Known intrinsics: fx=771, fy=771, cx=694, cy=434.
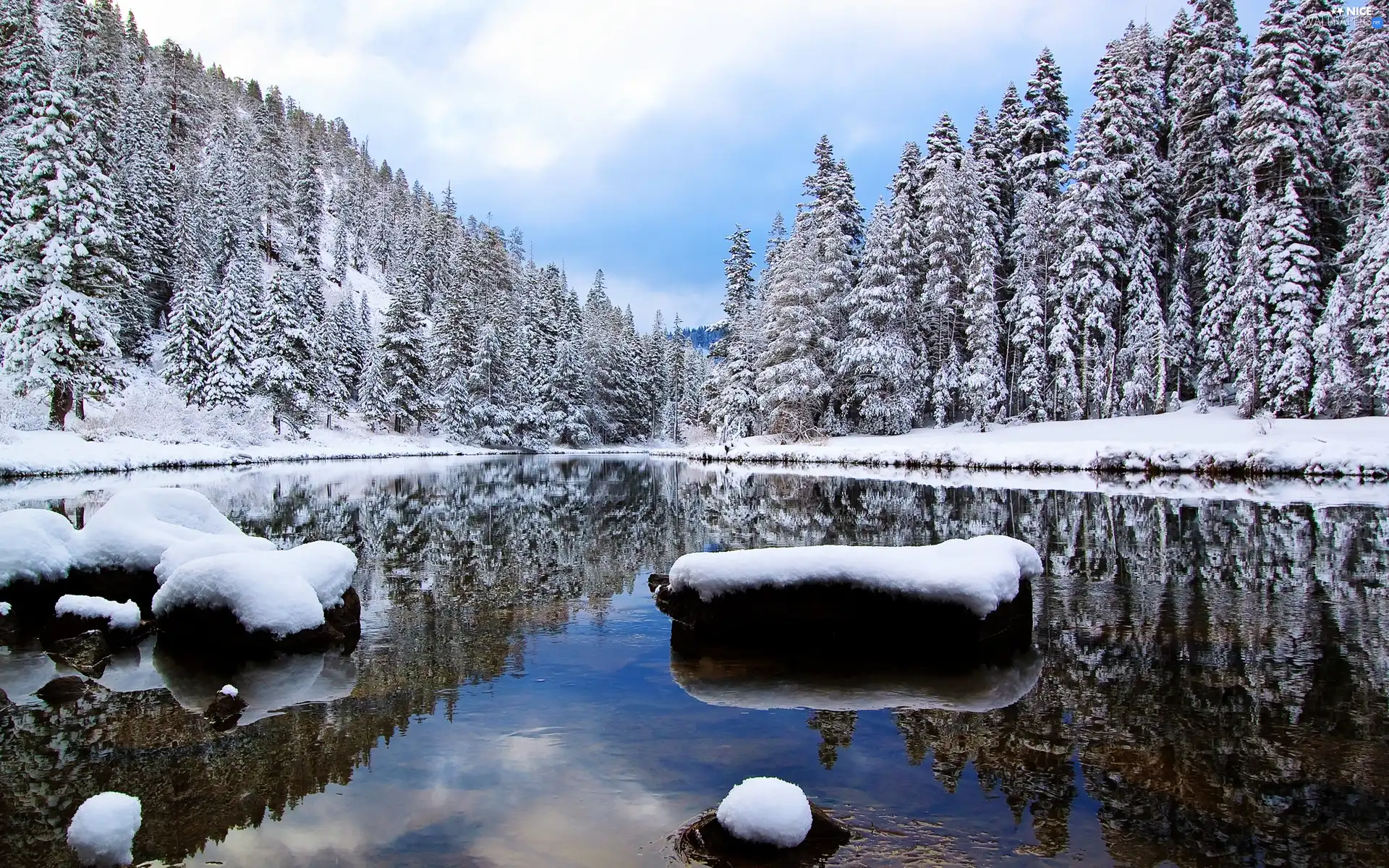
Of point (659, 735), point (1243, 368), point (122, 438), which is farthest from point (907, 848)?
point (122, 438)

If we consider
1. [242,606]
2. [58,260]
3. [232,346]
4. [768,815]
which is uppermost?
[58,260]

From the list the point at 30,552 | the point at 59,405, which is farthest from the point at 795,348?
the point at 30,552

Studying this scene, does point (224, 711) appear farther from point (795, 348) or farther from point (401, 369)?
point (401, 369)

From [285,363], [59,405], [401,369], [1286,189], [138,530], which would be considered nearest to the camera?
[138,530]

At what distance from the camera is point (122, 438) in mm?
37000

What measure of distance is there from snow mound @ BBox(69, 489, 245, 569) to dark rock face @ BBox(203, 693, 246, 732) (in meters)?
3.80

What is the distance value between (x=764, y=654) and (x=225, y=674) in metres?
4.89

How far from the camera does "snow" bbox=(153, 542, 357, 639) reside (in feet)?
24.5

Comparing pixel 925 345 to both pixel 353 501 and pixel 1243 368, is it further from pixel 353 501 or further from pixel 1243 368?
pixel 353 501

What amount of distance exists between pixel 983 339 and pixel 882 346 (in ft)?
18.2

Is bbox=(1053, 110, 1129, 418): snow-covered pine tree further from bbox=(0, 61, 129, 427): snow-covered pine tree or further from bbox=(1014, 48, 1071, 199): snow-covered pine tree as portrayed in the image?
bbox=(0, 61, 129, 427): snow-covered pine tree

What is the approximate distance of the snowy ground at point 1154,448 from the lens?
26609 mm

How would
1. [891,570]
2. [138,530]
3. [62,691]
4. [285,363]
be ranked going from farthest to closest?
[285,363]
[138,530]
[891,570]
[62,691]

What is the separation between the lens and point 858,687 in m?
6.41
